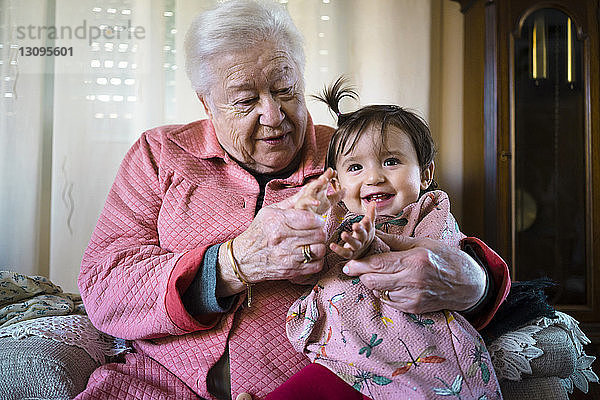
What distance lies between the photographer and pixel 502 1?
2859mm

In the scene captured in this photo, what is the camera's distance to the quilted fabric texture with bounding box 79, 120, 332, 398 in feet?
4.20

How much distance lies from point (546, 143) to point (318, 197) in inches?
85.7

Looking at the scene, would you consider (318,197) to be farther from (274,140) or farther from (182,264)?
(274,140)

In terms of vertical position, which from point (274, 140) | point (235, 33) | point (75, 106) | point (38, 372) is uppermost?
point (75, 106)

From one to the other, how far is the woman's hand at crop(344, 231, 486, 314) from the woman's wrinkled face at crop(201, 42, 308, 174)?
0.50 meters

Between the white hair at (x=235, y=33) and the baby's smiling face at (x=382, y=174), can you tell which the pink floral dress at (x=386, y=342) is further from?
the white hair at (x=235, y=33)

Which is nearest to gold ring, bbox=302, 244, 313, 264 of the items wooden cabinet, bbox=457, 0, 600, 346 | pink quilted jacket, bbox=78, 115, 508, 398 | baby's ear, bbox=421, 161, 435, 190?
pink quilted jacket, bbox=78, 115, 508, 398

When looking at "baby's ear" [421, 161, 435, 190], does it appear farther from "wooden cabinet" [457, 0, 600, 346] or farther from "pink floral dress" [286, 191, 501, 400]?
"wooden cabinet" [457, 0, 600, 346]

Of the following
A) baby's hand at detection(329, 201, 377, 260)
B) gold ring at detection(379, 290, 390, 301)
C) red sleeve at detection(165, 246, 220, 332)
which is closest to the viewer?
baby's hand at detection(329, 201, 377, 260)

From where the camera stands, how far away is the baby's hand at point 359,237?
0.99m

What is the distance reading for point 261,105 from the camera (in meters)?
1.48

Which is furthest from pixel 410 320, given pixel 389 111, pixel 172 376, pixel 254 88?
pixel 254 88

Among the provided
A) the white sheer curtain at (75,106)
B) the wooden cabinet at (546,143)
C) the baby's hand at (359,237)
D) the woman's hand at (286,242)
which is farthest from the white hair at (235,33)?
the wooden cabinet at (546,143)

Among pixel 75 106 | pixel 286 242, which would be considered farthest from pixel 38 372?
pixel 75 106
